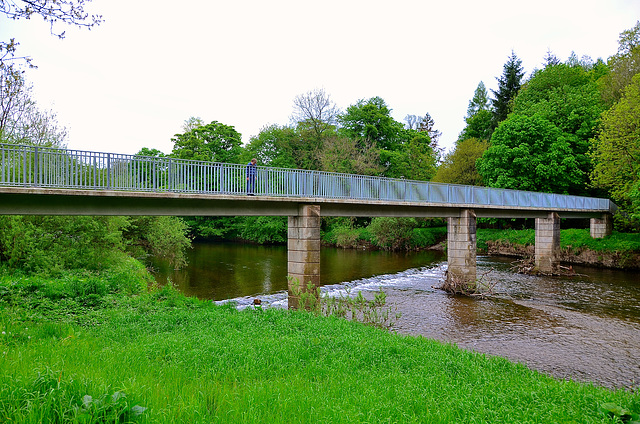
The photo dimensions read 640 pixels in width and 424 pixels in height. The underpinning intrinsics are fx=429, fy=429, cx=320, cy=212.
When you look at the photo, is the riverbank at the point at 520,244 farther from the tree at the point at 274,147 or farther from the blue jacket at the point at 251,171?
the blue jacket at the point at 251,171

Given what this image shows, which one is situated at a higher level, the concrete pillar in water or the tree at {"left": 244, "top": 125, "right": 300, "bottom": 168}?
the tree at {"left": 244, "top": 125, "right": 300, "bottom": 168}

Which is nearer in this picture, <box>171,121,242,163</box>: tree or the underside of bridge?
the underside of bridge

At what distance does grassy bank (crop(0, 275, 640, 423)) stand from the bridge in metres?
2.97

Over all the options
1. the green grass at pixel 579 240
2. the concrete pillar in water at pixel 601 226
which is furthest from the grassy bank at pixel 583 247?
the concrete pillar in water at pixel 601 226

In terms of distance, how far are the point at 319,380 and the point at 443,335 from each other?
8.74 m

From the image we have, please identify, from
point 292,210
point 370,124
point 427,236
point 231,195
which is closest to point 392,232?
point 427,236

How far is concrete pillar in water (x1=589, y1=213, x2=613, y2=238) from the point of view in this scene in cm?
3694

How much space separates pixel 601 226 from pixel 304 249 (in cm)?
3228

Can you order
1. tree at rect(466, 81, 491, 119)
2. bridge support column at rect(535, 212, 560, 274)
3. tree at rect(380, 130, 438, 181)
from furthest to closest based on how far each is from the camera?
tree at rect(466, 81, 491, 119) → tree at rect(380, 130, 438, 181) → bridge support column at rect(535, 212, 560, 274)

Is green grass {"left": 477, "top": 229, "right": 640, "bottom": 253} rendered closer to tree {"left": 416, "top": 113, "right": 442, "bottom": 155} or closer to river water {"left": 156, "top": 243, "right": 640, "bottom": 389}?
river water {"left": 156, "top": 243, "right": 640, "bottom": 389}

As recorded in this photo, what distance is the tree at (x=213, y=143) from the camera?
188 feet

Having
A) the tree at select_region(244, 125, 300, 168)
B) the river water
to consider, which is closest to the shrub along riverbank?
the river water

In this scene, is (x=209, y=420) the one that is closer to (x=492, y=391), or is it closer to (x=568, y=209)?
(x=492, y=391)

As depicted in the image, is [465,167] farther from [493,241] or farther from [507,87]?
[507,87]
